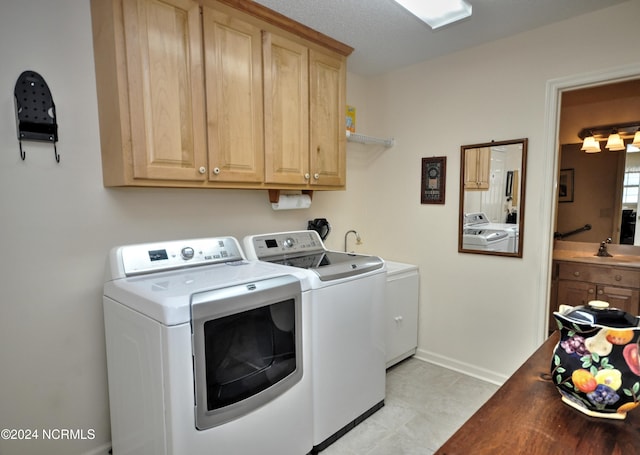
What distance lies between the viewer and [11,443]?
60.8 inches

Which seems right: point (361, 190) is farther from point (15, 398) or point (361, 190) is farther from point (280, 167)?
point (15, 398)

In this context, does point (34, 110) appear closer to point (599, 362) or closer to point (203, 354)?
point (203, 354)

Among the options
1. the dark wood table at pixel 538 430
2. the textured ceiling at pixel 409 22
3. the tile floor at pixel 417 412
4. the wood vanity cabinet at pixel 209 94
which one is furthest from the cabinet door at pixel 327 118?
the dark wood table at pixel 538 430

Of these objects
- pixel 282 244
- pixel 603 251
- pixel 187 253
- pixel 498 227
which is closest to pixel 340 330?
pixel 282 244

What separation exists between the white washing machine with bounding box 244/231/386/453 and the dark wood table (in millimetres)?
948

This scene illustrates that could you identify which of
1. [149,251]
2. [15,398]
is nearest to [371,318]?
[149,251]

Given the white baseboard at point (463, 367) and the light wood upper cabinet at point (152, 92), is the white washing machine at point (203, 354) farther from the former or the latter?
the white baseboard at point (463, 367)

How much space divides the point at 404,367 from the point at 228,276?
1900mm

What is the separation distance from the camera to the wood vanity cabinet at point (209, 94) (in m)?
1.56

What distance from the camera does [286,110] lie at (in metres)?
2.16

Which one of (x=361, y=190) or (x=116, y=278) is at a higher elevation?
(x=361, y=190)

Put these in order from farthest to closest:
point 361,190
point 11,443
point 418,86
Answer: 1. point 361,190
2. point 418,86
3. point 11,443

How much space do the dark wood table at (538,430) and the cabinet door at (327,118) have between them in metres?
1.69

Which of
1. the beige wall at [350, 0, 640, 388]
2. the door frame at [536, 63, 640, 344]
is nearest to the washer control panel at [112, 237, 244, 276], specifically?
the beige wall at [350, 0, 640, 388]
